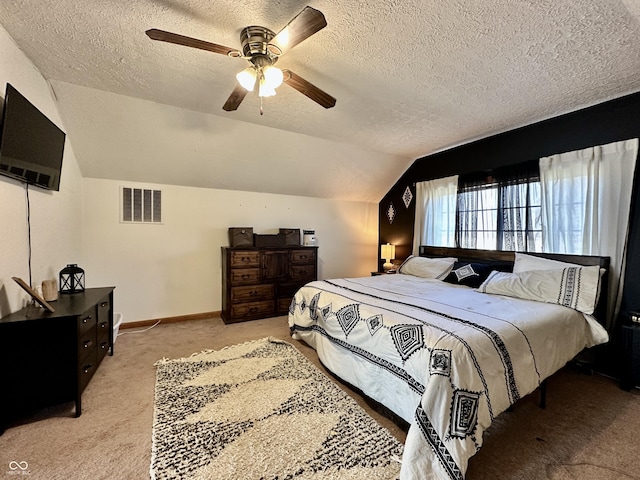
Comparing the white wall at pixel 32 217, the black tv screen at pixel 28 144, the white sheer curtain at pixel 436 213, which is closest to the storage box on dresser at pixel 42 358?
the white wall at pixel 32 217

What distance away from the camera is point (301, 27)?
54.4 inches

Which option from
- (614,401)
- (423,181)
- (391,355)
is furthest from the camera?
(423,181)

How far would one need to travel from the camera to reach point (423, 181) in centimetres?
439

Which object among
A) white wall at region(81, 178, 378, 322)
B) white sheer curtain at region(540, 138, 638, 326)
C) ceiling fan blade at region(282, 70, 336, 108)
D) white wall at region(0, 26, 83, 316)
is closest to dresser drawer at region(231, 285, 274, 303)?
white wall at region(81, 178, 378, 322)

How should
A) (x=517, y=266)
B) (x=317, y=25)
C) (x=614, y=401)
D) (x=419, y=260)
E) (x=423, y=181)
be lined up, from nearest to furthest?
(x=317, y=25), (x=614, y=401), (x=517, y=266), (x=419, y=260), (x=423, y=181)

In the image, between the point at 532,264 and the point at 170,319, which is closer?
the point at 532,264

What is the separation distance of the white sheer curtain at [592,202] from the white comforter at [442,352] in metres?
0.81

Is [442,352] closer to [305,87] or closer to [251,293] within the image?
[305,87]

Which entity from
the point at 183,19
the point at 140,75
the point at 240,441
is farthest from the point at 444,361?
the point at 140,75

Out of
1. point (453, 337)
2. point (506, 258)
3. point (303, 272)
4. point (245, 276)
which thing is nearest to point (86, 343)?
point (245, 276)

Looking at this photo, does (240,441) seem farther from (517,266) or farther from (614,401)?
(517,266)

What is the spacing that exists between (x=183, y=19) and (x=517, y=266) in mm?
3586

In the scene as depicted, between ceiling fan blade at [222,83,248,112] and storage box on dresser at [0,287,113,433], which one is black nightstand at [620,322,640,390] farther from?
storage box on dresser at [0,287,113,433]

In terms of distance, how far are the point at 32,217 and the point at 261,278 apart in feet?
7.86
